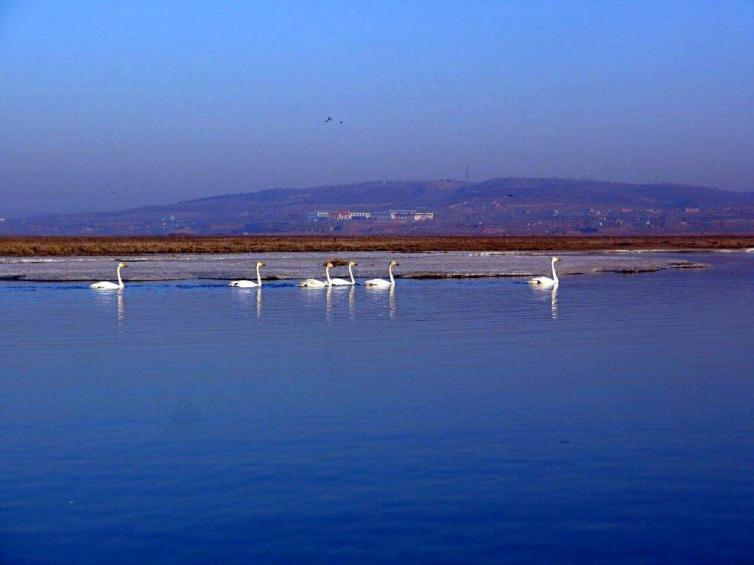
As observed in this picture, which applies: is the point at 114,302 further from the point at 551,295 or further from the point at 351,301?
the point at 551,295

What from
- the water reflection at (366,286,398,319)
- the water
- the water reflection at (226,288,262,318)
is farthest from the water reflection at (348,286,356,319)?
the water

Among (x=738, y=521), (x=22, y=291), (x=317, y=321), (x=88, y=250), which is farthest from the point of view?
(x=88, y=250)

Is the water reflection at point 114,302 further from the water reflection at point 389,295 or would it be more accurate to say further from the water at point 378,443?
the water reflection at point 389,295

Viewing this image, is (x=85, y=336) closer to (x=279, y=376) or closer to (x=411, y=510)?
(x=279, y=376)

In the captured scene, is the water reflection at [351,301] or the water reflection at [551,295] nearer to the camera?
the water reflection at [551,295]

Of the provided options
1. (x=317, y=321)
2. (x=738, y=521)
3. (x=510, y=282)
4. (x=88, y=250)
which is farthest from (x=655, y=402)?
(x=88, y=250)

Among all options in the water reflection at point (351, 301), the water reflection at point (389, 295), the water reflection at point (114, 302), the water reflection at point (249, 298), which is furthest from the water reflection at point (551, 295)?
the water reflection at point (114, 302)

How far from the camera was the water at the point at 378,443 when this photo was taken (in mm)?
7113

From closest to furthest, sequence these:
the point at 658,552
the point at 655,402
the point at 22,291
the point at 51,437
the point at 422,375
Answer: the point at 658,552 → the point at 51,437 → the point at 655,402 → the point at 422,375 → the point at 22,291

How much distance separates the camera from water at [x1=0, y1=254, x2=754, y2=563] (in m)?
7.11

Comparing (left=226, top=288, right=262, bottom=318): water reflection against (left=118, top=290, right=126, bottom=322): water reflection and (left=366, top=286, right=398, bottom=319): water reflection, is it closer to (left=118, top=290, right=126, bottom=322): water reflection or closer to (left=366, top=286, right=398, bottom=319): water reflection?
(left=118, top=290, right=126, bottom=322): water reflection

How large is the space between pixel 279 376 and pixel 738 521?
6.45 m

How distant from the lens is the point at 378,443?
9.37 meters

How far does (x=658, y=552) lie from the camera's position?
6.84 meters
